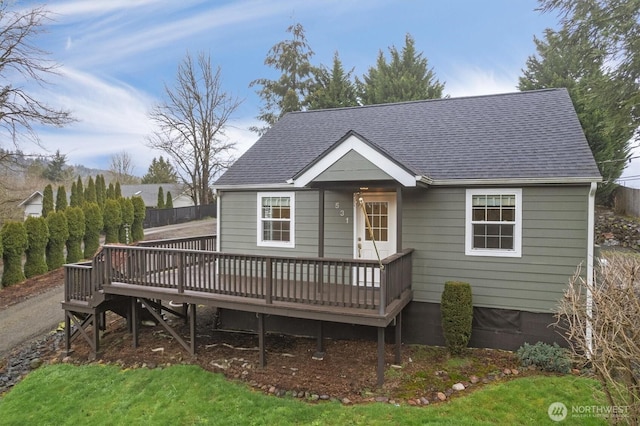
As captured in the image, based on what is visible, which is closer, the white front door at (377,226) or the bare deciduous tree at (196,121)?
the white front door at (377,226)

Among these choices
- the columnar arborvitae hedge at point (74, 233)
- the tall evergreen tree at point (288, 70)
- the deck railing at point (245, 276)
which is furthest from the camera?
the tall evergreen tree at point (288, 70)

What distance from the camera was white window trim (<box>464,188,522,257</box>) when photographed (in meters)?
6.99

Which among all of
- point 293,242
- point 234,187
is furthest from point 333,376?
point 234,187

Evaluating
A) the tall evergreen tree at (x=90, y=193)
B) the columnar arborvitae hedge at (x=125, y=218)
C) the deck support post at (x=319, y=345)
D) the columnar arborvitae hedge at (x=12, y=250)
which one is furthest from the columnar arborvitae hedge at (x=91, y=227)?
the deck support post at (x=319, y=345)

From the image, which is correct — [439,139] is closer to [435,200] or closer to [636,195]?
[435,200]

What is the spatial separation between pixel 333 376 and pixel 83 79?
20.0 metres

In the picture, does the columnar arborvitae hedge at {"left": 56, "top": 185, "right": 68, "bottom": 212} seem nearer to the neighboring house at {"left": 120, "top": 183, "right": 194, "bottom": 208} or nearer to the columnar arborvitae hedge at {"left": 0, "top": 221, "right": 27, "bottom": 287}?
the columnar arborvitae hedge at {"left": 0, "top": 221, "right": 27, "bottom": 287}

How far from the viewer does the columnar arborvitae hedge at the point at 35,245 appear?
13.8 metres

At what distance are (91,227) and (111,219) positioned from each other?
5.30ft

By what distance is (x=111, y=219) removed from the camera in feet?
59.6

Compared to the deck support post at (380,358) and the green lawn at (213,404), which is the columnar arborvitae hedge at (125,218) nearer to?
the green lawn at (213,404)

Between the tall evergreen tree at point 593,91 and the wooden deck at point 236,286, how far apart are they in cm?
1228

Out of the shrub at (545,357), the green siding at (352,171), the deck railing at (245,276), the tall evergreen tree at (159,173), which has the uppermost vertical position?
the tall evergreen tree at (159,173)

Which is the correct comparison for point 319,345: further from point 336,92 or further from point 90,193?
point 336,92
